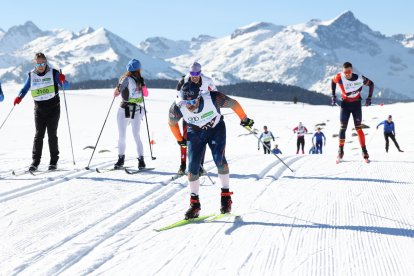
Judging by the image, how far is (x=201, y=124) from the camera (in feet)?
19.2

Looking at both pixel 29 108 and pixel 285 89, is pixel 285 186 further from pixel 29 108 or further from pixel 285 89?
pixel 285 89

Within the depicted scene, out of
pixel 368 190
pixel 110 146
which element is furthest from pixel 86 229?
pixel 110 146

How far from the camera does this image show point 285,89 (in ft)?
610

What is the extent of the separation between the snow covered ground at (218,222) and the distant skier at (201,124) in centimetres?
44

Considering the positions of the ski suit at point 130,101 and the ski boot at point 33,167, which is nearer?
the ski suit at point 130,101

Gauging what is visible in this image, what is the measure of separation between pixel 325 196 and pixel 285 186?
1002mm

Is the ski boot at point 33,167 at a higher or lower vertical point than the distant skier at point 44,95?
lower

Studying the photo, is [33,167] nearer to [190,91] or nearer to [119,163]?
[119,163]

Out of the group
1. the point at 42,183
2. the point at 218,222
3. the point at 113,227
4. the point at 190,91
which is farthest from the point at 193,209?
the point at 42,183

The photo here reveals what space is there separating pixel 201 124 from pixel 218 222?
125 centimetres

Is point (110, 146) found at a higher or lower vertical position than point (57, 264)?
lower

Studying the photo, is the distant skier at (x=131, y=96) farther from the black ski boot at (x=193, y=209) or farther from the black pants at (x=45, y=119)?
the black ski boot at (x=193, y=209)

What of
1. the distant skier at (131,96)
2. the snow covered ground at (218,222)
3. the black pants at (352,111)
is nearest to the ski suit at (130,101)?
the distant skier at (131,96)

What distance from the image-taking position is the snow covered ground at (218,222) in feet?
14.2
